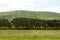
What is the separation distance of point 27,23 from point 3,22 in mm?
13708

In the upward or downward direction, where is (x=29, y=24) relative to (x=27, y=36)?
downward

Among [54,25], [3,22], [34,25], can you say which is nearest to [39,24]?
[34,25]

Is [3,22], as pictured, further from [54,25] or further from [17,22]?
[54,25]

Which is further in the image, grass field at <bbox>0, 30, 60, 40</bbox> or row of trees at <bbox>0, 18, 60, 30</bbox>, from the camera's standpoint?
row of trees at <bbox>0, 18, 60, 30</bbox>

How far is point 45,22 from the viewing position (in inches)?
4281

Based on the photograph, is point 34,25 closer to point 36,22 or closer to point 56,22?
point 36,22

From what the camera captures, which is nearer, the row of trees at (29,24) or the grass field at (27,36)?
the grass field at (27,36)

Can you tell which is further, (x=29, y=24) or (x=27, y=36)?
(x=29, y=24)

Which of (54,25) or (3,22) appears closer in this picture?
(54,25)

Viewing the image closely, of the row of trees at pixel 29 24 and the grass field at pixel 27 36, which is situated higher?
the grass field at pixel 27 36

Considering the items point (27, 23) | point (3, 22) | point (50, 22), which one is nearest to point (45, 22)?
point (50, 22)

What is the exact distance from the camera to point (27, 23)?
4365 inches

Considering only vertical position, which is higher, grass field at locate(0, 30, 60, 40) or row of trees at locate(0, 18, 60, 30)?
grass field at locate(0, 30, 60, 40)

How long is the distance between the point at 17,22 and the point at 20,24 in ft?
7.70
